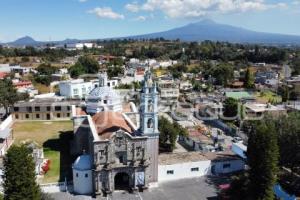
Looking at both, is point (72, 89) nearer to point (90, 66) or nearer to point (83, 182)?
point (90, 66)

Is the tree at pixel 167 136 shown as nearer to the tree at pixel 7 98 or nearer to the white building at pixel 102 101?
the white building at pixel 102 101

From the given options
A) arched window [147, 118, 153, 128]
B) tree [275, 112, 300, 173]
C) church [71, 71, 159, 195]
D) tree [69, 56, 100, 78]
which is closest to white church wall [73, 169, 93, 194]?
church [71, 71, 159, 195]

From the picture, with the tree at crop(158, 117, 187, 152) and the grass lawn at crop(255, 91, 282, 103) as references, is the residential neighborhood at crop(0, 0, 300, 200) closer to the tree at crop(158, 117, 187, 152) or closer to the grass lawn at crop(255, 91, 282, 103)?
the tree at crop(158, 117, 187, 152)

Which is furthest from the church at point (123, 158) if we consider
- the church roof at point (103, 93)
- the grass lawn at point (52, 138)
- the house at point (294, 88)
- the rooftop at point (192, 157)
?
the house at point (294, 88)

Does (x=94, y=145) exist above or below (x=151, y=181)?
above

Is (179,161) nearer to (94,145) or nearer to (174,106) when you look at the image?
(94,145)

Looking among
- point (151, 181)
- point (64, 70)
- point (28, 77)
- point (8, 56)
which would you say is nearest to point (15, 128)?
point (151, 181)

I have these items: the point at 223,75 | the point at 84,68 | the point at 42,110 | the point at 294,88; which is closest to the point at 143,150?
the point at 42,110
